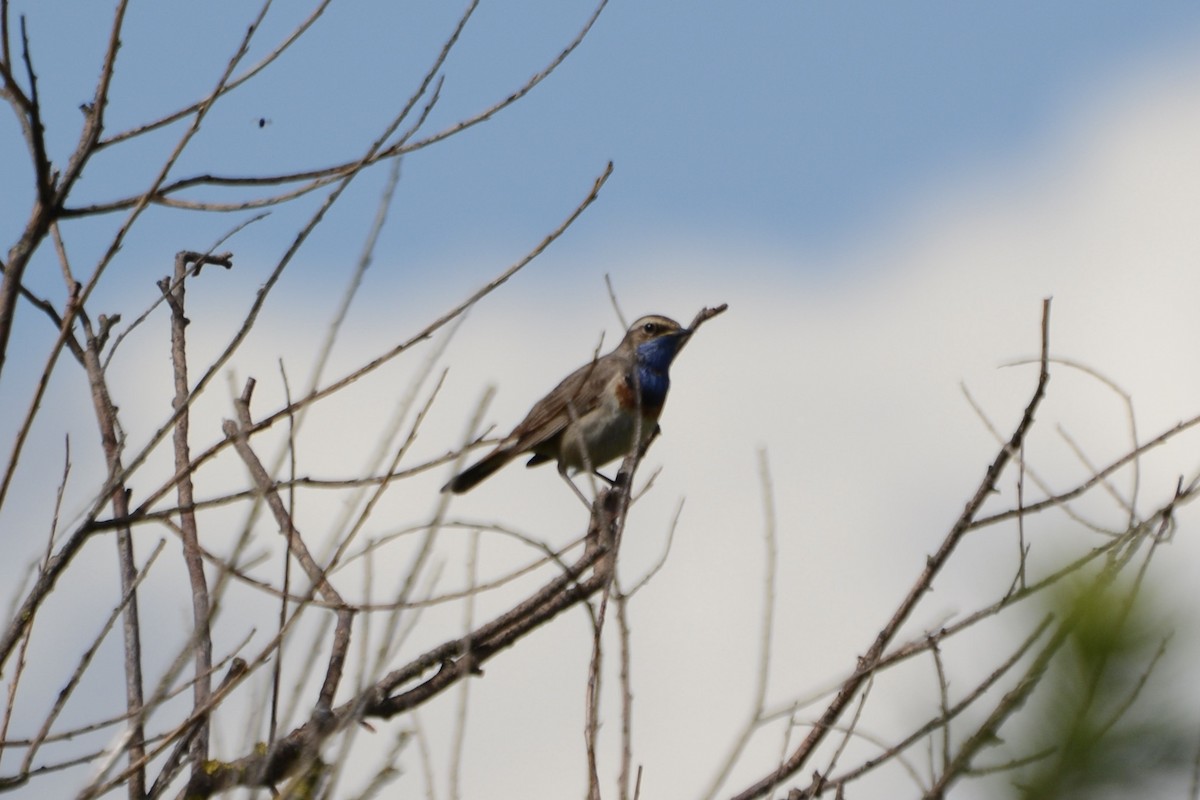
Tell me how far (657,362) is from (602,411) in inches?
35.0

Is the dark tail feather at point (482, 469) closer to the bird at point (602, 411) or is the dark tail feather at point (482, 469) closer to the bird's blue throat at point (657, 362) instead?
the bird at point (602, 411)

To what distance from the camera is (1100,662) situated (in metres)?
2.36

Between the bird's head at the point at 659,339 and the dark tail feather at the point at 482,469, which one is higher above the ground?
the bird's head at the point at 659,339

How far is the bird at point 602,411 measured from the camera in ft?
37.4

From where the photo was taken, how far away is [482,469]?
12.1 metres

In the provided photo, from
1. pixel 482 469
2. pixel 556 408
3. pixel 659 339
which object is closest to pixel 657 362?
pixel 659 339

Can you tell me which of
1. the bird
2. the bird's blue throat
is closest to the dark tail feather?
the bird

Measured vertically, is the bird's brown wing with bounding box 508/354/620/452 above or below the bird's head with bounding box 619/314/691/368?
below

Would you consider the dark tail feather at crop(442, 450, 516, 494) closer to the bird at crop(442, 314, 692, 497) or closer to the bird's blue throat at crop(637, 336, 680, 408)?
the bird at crop(442, 314, 692, 497)

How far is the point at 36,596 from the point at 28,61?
A: 3.78 ft

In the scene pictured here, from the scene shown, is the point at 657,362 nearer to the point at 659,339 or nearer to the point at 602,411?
the point at 659,339

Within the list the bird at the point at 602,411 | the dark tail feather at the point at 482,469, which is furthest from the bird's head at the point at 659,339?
the dark tail feather at the point at 482,469

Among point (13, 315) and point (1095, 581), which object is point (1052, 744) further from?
point (13, 315)

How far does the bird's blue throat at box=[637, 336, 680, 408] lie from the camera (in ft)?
38.9
